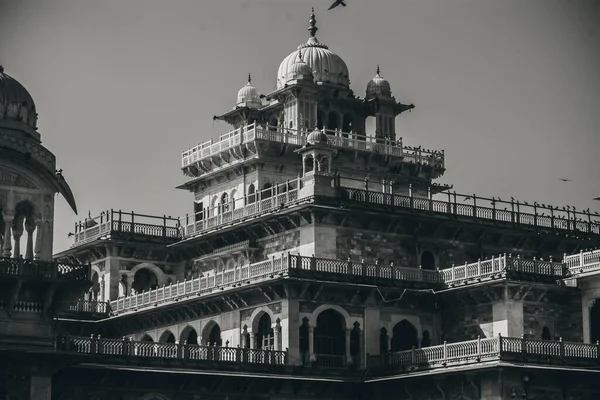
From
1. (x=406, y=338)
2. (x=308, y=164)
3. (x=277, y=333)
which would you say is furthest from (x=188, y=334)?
(x=406, y=338)

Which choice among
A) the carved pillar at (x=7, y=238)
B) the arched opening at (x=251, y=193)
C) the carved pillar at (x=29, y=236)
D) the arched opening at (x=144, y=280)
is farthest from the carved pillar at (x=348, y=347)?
the carved pillar at (x=7, y=238)

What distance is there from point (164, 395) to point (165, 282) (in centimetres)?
1957

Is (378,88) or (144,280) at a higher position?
(378,88)

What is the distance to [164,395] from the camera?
6056cm

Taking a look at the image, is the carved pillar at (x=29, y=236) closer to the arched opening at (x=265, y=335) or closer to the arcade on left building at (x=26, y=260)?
the arcade on left building at (x=26, y=260)

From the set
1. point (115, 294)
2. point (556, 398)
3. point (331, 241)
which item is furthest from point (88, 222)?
point (556, 398)

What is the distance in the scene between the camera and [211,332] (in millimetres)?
71000

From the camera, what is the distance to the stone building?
55062 mm

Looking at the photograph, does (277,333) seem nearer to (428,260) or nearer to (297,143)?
(428,260)

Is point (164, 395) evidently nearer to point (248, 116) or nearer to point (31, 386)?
point (31, 386)

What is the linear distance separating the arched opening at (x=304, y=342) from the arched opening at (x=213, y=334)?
600 cm

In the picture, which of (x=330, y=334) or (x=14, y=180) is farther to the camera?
(x=330, y=334)

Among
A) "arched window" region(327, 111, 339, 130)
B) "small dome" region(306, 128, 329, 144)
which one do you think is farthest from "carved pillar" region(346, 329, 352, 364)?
"arched window" region(327, 111, 339, 130)

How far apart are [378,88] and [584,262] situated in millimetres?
20272
